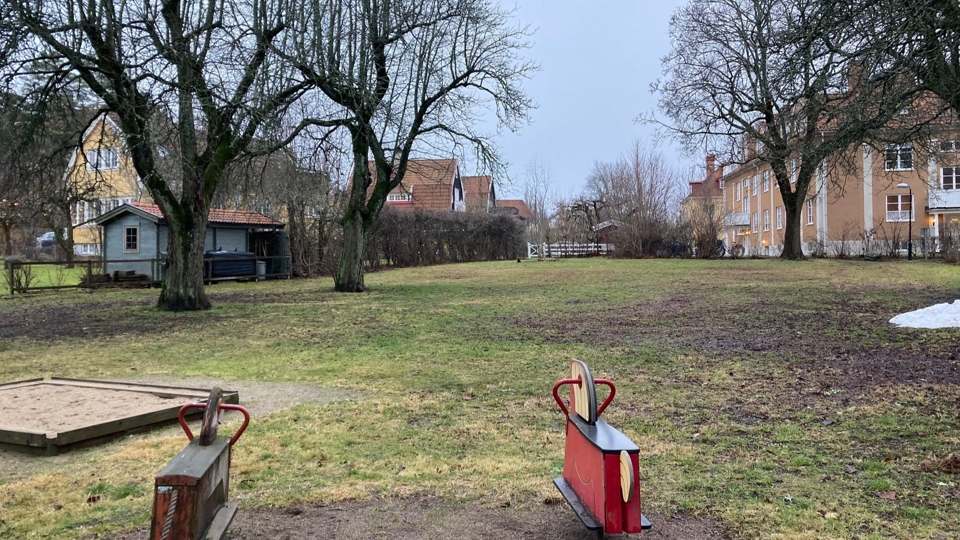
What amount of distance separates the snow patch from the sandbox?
9.75 metres

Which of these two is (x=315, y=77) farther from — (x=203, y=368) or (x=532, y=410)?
(x=532, y=410)

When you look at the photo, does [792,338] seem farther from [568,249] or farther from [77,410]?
[568,249]

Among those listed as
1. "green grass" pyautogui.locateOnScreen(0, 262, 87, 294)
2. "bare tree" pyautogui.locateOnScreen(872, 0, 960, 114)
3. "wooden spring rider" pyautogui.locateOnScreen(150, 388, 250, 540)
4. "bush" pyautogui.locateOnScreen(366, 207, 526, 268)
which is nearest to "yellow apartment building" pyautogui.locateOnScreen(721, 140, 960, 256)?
"bush" pyautogui.locateOnScreen(366, 207, 526, 268)

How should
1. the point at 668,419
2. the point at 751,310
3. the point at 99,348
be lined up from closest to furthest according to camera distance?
1. the point at 668,419
2. the point at 99,348
3. the point at 751,310

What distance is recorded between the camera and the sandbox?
15.1 feet

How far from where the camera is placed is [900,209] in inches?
1609

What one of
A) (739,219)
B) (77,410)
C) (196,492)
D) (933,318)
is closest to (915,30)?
(933,318)

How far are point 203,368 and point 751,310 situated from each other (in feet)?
32.9

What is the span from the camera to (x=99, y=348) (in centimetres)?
954

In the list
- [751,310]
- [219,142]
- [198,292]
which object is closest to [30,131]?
[219,142]

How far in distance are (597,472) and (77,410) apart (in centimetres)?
455

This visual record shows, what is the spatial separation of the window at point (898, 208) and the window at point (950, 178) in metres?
2.55

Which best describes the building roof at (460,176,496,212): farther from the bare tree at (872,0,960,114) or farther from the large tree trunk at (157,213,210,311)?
the bare tree at (872,0,960,114)

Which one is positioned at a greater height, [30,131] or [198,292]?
[30,131]
